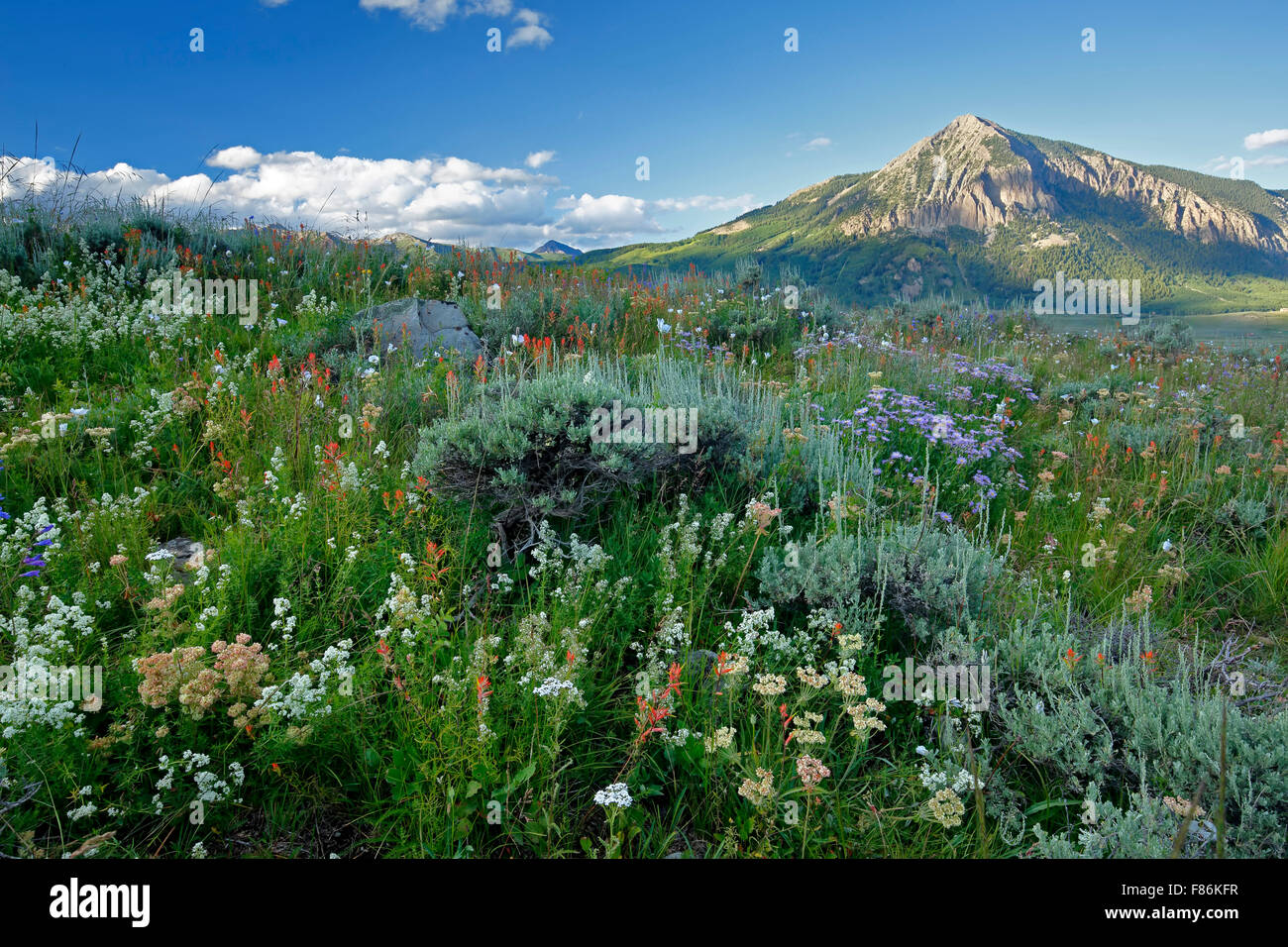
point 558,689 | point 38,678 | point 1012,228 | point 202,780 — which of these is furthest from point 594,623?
point 1012,228

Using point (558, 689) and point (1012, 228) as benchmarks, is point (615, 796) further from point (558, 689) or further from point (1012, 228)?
point (1012, 228)

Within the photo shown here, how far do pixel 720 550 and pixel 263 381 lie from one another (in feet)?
14.1

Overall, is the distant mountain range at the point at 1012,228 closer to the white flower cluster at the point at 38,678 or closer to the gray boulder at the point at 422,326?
the gray boulder at the point at 422,326

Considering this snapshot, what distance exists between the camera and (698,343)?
8.00 metres

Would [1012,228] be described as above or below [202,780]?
Result: above

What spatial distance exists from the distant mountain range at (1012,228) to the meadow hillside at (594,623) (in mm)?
94190

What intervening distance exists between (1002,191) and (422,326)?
17244 cm

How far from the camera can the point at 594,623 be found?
2.90 metres

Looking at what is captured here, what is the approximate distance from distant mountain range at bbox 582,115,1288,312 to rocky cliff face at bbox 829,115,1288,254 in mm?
410

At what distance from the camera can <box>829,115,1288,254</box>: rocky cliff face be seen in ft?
412

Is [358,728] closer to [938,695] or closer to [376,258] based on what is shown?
[938,695]


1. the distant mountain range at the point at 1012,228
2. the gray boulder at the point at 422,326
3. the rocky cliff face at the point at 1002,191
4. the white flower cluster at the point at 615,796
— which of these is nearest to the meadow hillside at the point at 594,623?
the white flower cluster at the point at 615,796
